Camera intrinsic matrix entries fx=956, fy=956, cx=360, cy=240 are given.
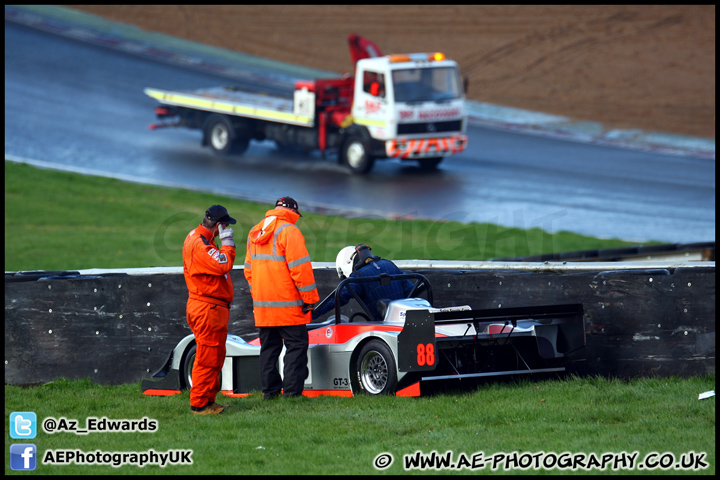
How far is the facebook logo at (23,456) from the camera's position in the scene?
6.33 meters

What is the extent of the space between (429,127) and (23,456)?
1706 centimetres

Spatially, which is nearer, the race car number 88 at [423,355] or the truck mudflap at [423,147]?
the race car number 88 at [423,355]

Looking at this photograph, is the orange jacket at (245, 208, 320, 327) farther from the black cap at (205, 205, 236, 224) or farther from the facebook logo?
the facebook logo

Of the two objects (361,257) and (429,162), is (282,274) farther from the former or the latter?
(429,162)

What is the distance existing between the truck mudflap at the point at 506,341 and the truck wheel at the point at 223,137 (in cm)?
1728

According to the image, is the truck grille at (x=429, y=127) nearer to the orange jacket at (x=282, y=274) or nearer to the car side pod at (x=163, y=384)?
the car side pod at (x=163, y=384)

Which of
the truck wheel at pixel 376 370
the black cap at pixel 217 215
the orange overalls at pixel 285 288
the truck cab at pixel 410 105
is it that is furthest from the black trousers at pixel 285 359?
the truck cab at pixel 410 105

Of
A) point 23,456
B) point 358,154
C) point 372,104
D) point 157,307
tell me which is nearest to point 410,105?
point 372,104

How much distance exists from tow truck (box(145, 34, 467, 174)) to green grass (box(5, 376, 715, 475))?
48.1 ft

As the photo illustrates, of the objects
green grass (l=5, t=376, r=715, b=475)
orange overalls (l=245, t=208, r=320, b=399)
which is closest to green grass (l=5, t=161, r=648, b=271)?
orange overalls (l=245, t=208, r=320, b=399)

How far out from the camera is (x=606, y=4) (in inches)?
1351

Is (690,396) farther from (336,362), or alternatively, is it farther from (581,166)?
(581,166)

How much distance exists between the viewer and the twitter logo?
7265 millimetres

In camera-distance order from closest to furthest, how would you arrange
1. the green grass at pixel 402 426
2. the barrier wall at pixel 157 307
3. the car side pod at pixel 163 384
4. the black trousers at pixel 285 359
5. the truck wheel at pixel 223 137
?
the green grass at pixel 402 426 → the black trousers at pixel 285 359 → the barrier wall at pixel 157 307 → the car side pod at pixel 163 384 → the truck wheel at pixel 223 137
